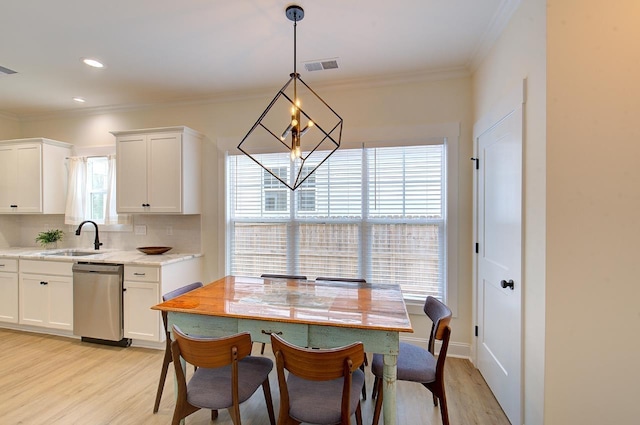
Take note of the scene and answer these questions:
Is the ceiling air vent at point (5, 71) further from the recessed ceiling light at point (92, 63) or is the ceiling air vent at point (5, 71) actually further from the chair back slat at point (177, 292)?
the chair back slat at point (177, 292)

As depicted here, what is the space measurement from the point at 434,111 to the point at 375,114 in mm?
599

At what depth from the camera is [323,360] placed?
52.9 inches

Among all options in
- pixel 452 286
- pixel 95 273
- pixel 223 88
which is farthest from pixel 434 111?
pixel 95 273

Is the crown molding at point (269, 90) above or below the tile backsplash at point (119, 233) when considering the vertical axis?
above

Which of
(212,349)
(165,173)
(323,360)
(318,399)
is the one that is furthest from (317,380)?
(165,173)

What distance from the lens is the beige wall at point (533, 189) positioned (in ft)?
5.37

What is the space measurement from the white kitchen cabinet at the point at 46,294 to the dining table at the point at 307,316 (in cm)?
224

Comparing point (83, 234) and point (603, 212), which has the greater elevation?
point (603, 212)

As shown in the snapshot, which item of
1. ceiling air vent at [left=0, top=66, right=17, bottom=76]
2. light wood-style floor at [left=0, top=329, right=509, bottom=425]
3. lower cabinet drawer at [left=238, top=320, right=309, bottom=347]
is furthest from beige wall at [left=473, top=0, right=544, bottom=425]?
ceiling air vent at [left=0, top=66, right=17, bottom=76]

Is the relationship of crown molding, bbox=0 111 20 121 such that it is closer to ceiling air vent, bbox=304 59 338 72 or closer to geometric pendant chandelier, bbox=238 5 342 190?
geometric pendant chandelier, bbox=238 5 342 190

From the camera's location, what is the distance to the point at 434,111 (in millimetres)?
3025

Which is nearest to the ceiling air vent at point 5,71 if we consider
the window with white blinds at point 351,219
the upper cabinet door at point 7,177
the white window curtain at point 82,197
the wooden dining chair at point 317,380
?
the white window curtain at point 82,197

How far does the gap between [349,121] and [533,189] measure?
196 centimetres

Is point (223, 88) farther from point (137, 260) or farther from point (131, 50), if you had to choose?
point (137, 260)
